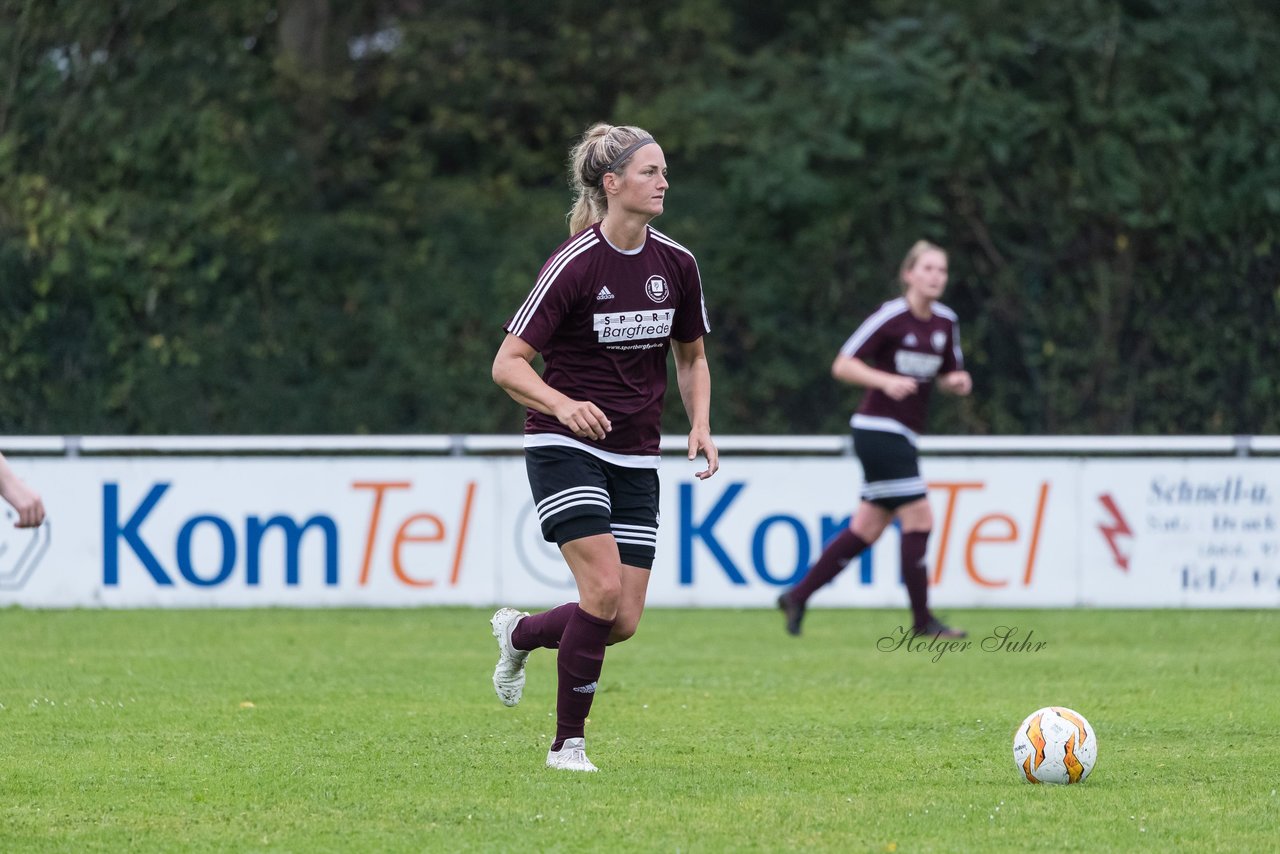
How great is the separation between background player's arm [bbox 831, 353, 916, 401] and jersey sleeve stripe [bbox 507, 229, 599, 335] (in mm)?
4255

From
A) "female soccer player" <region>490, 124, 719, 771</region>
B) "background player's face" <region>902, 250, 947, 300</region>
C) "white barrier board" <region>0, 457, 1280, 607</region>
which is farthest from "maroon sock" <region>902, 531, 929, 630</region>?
"female soccer player" <region>490, 124, 719, 771</region>

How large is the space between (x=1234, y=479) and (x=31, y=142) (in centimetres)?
984

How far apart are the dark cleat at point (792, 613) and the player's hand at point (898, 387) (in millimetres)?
1431

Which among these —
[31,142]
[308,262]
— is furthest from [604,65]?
[31,142]

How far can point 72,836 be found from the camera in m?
5.23

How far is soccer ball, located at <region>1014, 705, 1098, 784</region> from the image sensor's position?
6.04 metres

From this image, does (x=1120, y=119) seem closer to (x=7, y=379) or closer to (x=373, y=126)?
(x=373, y=126)

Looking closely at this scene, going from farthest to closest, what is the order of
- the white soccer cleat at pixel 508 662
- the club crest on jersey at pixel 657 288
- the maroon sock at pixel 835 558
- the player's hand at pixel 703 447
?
the maroon sock at pixel 835 558
the white soccer cleat at pixel 508 662
the player's hand at pixel 703 447
the club crest on jersey at pixel 657 288

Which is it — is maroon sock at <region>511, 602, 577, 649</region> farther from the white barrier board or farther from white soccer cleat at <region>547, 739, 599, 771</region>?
the white barrier board

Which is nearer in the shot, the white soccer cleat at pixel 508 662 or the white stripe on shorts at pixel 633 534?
the white stripe on shorts at pixel 633 534

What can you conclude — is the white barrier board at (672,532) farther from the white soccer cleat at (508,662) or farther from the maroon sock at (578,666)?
the maroon sock at (578,666)

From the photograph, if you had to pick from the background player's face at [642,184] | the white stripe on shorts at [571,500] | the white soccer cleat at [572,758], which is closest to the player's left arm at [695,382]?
the white stripe on shorts at [571,500]

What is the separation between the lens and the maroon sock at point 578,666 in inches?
245

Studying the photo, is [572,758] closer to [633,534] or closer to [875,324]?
[633,534]
